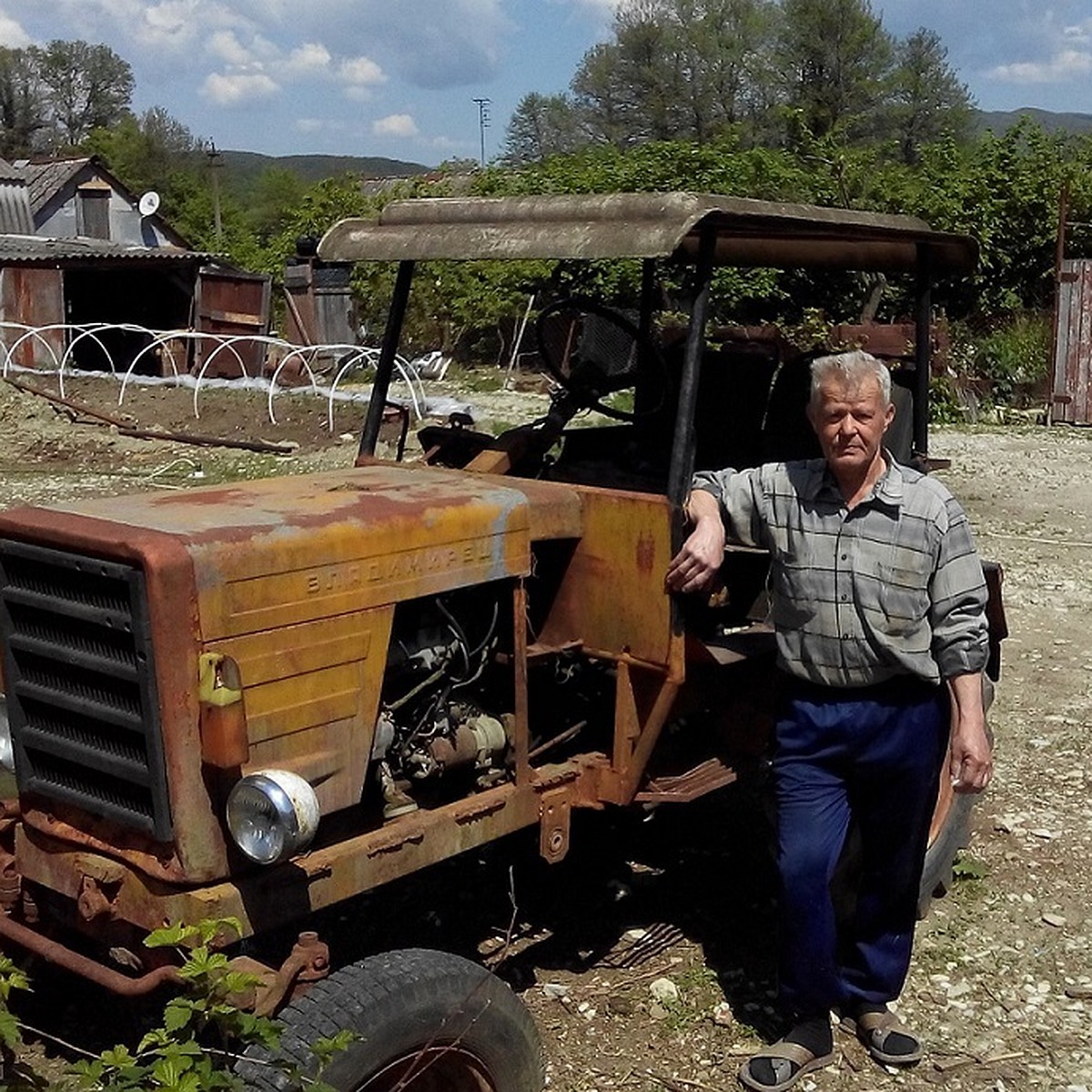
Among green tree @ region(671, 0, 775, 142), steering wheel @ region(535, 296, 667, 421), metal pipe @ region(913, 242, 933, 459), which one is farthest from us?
green tree @ region(671, 0, 775, 142)

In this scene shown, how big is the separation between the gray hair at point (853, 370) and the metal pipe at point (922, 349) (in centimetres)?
127

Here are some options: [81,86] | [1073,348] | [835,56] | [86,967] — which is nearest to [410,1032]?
[86,967]

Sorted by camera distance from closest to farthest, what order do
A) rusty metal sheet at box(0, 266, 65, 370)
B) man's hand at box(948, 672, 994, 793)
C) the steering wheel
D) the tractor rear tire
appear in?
1. the tractor rear tire
2. man's hand at box(948, 672, 994, 793)
3. the steering wheel
4. rusty metal sheet at box(0, 266, 65, 370)

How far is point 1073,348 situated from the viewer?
57.8 ft

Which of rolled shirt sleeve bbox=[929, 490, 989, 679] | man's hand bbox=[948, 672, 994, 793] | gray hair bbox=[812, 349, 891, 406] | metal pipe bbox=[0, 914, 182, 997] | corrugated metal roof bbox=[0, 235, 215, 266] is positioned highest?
corrugated metal roof bbox=[0, 235, 215, 266]

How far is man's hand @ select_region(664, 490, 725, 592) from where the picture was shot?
12.1 feet

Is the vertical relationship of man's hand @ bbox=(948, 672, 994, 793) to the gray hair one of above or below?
below

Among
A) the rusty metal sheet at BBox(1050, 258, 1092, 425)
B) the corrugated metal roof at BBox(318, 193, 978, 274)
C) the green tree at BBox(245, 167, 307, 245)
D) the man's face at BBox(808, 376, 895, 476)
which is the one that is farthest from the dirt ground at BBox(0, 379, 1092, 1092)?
the green tree at BBox(245, 167, 307, 245)

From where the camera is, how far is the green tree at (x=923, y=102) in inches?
1693

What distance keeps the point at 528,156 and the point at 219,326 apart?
2358cm

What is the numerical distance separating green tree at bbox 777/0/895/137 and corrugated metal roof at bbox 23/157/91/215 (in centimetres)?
1962

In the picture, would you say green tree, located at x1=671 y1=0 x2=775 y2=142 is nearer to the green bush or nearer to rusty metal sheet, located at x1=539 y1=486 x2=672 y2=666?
the green bush

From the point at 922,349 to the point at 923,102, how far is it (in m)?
42.2

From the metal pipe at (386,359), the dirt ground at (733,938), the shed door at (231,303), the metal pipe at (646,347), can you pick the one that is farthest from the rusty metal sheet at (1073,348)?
the metal pipe at (386,359)
